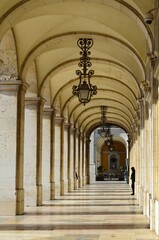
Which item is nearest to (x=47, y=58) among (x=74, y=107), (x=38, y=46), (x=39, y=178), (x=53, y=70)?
(x=53, y=70)

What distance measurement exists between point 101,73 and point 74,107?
9782 mm

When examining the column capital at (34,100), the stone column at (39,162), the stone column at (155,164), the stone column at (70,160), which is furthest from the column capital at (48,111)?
the stone column at (155,164)

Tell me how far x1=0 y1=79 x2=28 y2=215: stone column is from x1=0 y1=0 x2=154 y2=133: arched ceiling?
2.11 feet

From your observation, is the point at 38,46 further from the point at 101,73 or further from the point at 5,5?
the point at 101,73

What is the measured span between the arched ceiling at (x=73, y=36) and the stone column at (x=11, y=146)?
2.11 ft

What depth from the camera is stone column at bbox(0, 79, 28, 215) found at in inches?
663

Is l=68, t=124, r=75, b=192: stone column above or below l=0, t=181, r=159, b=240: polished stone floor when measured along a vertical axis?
above

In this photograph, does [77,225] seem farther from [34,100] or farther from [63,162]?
[63,162]

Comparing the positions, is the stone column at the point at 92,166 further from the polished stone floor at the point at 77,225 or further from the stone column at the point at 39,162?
the polished stone floor at the point at 77,225

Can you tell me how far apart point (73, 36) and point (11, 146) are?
4116mm

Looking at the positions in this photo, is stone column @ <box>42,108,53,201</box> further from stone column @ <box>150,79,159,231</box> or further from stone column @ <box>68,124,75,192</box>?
stone column @ <box>150,79,159,231</box>

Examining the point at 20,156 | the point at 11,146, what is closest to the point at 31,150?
the point at 20,156

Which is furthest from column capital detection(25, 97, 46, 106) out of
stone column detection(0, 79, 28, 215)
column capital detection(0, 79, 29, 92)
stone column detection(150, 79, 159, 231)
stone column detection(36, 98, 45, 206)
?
stone column detection(150, 79, 159, 231)

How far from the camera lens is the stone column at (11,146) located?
16828 mm
